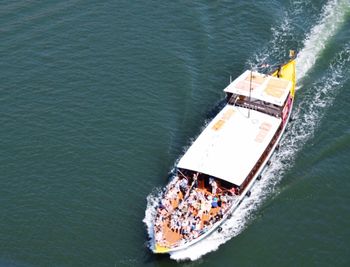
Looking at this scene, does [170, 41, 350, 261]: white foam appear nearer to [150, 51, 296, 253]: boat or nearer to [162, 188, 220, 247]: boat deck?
[150, 51, 296, 253]: boat

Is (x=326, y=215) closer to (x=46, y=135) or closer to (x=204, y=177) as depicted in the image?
(x=204, y=177)

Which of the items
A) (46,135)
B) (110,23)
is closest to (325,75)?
(110,23)

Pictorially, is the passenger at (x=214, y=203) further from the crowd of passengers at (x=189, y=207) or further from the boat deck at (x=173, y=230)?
the boat deck at (x=173, y=230)

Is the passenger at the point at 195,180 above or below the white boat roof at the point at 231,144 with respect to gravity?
below

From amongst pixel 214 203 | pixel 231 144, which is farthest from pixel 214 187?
pixel 231 144

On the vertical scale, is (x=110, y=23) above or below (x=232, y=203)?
above

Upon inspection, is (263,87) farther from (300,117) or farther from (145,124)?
(145,124)

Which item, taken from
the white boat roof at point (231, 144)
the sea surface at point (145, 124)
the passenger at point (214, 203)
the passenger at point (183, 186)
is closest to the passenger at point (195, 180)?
the white boat roof at point (231, 144)
